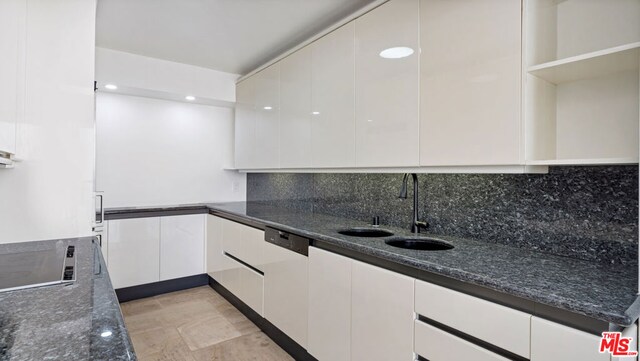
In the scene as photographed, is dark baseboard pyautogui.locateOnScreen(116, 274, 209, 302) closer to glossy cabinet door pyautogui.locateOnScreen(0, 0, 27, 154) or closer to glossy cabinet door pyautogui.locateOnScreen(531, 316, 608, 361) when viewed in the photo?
glossy cabinet door pyautogui.locateOnScreen(0, 0, 27, 154)

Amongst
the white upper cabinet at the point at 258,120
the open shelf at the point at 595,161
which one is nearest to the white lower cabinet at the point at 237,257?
the white upper cabinet at the point at 258,120

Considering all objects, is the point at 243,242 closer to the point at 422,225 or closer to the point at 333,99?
the point at 333,99

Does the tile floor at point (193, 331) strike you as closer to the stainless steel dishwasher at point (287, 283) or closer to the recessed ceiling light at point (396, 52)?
the stainless steel dishwasher at point (287, 283)

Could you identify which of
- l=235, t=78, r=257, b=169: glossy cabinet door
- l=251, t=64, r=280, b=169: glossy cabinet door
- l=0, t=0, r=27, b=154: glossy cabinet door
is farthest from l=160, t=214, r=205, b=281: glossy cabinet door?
l=0, t=0, r=27, b=154: glossy cabinet door

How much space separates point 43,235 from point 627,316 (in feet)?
8.45

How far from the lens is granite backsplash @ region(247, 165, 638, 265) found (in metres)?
1.36

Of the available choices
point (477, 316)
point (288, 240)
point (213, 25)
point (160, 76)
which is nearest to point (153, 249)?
point (160, 76)

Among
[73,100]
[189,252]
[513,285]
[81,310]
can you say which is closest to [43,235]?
[73,100]

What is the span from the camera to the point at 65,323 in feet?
2.76

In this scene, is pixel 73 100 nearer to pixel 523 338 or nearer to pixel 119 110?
pixel 119 110

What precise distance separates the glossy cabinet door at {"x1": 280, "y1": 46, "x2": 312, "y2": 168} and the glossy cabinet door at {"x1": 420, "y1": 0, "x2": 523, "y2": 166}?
1.06m

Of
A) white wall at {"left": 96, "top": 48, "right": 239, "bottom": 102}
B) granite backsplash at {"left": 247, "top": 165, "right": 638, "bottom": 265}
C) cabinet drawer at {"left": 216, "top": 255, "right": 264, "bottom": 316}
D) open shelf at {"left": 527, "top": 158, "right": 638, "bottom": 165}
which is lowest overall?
cabinet drawer at {"left": 216, "top": 255, "right": 264, "bottom": 316}

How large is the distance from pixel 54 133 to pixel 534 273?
250 cm

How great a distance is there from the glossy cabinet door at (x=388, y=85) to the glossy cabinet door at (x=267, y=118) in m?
1.09
